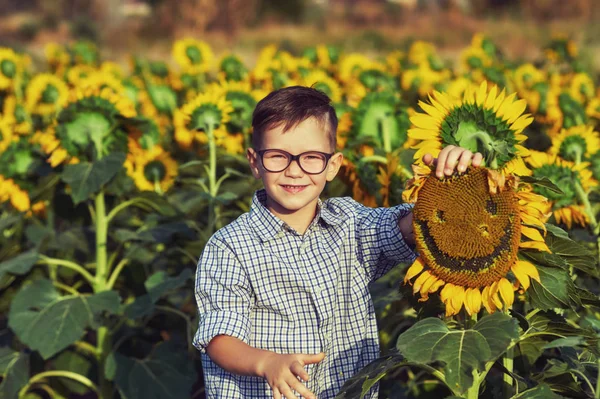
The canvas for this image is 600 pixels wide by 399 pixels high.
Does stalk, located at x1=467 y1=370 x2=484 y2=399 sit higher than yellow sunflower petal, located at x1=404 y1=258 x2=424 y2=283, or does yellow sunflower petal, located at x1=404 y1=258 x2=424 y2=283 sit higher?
yellow sunflower petal, located at x1=404 y1=258 x2=424 y2=283

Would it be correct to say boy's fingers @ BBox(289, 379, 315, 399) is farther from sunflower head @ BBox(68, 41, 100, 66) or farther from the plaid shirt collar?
sunflower head @ BBox(68, 41, 100, 66)

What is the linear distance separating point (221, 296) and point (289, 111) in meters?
0.38

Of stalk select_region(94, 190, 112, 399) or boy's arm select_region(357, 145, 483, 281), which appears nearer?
boy's arm select_region(357, 145, 483, 281)

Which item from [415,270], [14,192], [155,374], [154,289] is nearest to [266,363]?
[415,270]

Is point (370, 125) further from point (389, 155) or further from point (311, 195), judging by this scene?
point (311, 195)

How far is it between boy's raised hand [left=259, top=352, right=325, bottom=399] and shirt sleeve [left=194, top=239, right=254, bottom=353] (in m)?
0.24

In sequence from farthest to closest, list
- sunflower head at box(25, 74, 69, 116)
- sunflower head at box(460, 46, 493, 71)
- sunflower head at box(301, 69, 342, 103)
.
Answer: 1. sunflower head at box(460, 46, 493, 71)
2. sunflower head at box(25, 74, 69, 116)
3. sunflower head at box(301, 69, 342, 103)

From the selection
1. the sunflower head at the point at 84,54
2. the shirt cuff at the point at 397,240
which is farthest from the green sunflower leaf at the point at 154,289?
the sunflower head at the point at 84,54

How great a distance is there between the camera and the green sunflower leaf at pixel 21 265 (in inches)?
119

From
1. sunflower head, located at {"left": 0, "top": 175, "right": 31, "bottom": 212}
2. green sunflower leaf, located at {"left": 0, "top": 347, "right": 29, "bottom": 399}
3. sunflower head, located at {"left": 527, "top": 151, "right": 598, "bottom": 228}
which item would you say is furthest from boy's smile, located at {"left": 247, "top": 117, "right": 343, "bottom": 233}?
sunflower head, located at {"left": 0, "top": 175, "right": 31, "bottom": 212}

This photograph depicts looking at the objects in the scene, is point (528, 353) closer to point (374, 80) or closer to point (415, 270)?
point (415, 270)

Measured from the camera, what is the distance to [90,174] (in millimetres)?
3014

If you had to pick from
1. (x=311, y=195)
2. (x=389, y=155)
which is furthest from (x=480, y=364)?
(x=389, y=155)

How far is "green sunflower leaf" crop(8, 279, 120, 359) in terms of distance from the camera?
2.86 meters
